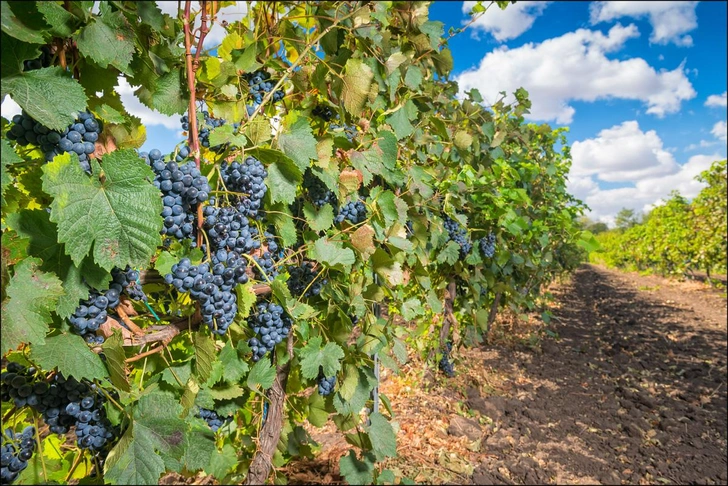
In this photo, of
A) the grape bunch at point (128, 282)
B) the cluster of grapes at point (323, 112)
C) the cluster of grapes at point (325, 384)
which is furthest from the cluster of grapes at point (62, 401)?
the cluster of grapes at point (323, 112)

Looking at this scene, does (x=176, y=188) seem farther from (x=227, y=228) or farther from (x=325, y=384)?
(x=325, y=384)

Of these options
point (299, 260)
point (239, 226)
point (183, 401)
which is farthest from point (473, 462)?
point (239, 226)

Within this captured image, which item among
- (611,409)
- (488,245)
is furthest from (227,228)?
(611,409)

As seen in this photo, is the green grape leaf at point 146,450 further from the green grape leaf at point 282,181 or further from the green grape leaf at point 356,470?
the green grape leaf at point 356,470

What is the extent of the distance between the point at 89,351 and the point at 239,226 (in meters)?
0.48

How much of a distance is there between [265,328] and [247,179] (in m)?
0.56

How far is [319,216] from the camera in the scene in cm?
171

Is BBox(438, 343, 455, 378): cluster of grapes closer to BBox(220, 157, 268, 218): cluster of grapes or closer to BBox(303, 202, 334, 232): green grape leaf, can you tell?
BBox(303, 202, 334, 232): green grape leaf

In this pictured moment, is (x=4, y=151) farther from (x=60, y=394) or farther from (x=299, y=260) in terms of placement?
(x=299, y=260)

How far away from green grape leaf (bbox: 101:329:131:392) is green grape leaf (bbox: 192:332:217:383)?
251 millimetres

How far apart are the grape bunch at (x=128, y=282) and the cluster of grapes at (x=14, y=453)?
350mm

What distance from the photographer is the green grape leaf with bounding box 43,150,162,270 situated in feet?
2.65

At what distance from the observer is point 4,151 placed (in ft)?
2.26

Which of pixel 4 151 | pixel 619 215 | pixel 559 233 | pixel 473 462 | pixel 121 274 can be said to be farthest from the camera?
pixel 619 215
